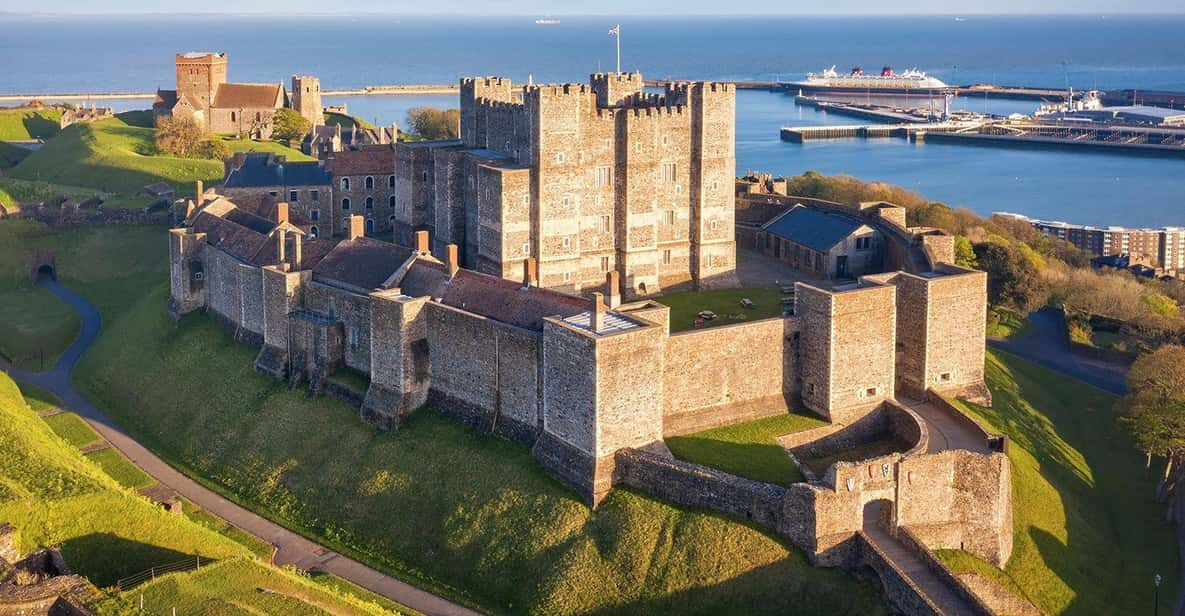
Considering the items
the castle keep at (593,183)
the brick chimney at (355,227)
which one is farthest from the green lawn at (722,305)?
the brick chimney at (355,227)

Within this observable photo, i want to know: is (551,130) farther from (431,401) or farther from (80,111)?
(80,111)

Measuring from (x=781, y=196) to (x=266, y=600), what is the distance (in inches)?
1500

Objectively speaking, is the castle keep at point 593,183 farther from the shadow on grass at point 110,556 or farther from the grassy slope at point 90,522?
the shadow on grass at point 110,556

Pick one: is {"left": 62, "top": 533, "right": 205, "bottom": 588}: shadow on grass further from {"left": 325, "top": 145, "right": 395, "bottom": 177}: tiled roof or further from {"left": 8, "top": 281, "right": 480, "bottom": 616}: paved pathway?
{"left": 325, "top": 145, "right": 395, "bottom": 177}: tiled roof

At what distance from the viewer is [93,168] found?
8050 centimetres

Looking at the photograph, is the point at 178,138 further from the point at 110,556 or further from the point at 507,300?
the point at 110,556

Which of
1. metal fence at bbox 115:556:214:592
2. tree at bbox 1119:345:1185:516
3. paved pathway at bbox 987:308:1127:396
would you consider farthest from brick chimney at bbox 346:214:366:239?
tree at bbox 1119:345:1185:516

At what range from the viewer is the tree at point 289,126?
3735 inches

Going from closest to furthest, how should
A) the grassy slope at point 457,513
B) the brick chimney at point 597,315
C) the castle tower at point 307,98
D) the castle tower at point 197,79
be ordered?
the grassy slope at point 457,513, the brick chimney at point 597,315, the castle tower at point 307,98, the castle tower at point 197,79

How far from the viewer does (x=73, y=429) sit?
45.5m

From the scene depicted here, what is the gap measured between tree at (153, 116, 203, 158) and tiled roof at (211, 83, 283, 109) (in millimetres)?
10488

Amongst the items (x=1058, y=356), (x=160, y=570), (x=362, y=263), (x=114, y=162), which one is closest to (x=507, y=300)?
(x=362, y=263)

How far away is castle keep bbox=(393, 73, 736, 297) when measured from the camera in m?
47.4

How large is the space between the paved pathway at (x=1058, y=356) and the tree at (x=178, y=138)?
54.3m
